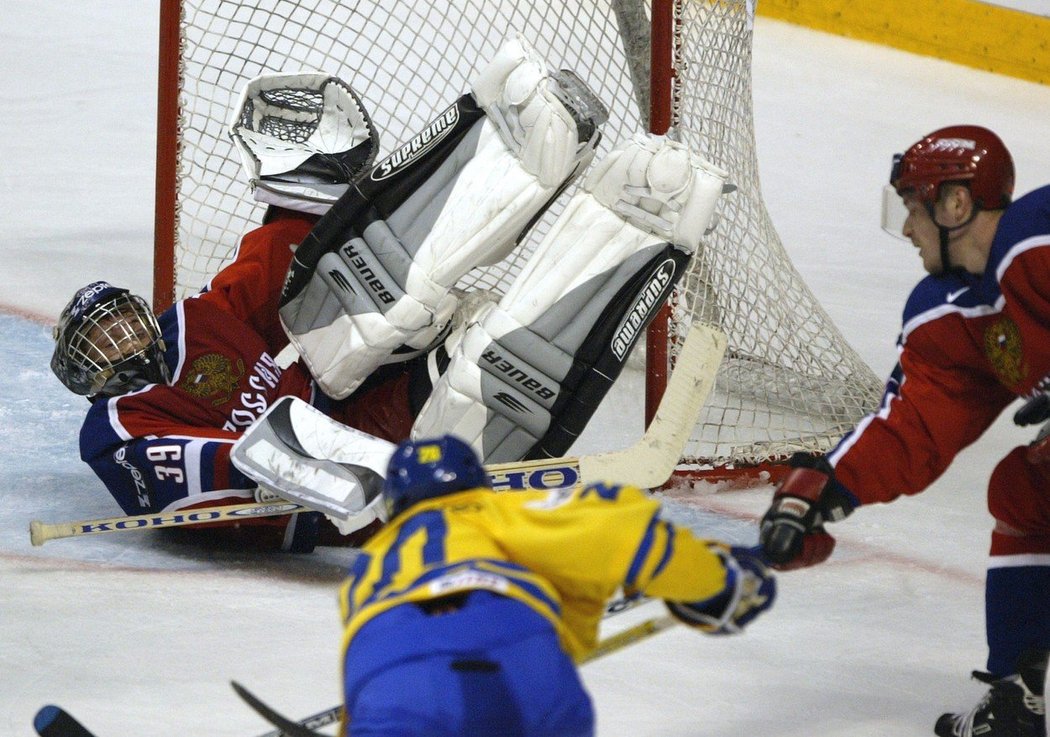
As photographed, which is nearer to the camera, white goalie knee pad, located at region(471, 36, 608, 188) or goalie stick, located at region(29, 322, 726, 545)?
goalie stick, located at region(29, 322, 726, 545)

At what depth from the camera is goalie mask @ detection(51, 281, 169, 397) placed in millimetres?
3023

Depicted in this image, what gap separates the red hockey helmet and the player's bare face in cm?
2

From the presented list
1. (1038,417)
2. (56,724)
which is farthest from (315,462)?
(1038,417)

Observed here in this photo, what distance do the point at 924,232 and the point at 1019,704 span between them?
696mm

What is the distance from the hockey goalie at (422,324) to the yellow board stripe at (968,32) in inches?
187

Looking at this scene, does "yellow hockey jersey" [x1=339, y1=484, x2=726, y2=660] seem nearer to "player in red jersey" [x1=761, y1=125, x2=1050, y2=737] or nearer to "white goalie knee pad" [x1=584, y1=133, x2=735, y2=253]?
"player in red jersey" [x1=761, y1=125, x2=1050, y2=737]

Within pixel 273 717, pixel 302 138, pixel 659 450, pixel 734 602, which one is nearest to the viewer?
pixel 734 602

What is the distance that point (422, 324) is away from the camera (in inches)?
123

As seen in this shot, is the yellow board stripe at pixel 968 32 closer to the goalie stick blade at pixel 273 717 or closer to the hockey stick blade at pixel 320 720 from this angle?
the hockey stick blade at pixel 320 720

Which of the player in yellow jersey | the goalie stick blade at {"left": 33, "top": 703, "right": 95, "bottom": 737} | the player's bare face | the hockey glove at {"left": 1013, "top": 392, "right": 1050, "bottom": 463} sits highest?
the player's bare face

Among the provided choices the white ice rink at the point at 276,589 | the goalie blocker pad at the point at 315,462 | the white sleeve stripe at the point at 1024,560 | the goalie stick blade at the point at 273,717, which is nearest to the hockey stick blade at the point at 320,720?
the goalie stick blade at the point at 273,717

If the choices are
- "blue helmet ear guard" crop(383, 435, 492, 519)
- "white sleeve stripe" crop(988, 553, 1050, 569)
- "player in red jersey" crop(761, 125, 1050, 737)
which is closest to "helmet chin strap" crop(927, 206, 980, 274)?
"player in red jersey" crop(761, 125, 1050, 737)

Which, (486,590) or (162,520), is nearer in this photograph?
(486,590)

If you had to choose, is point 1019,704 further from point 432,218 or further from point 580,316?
point 432,218
